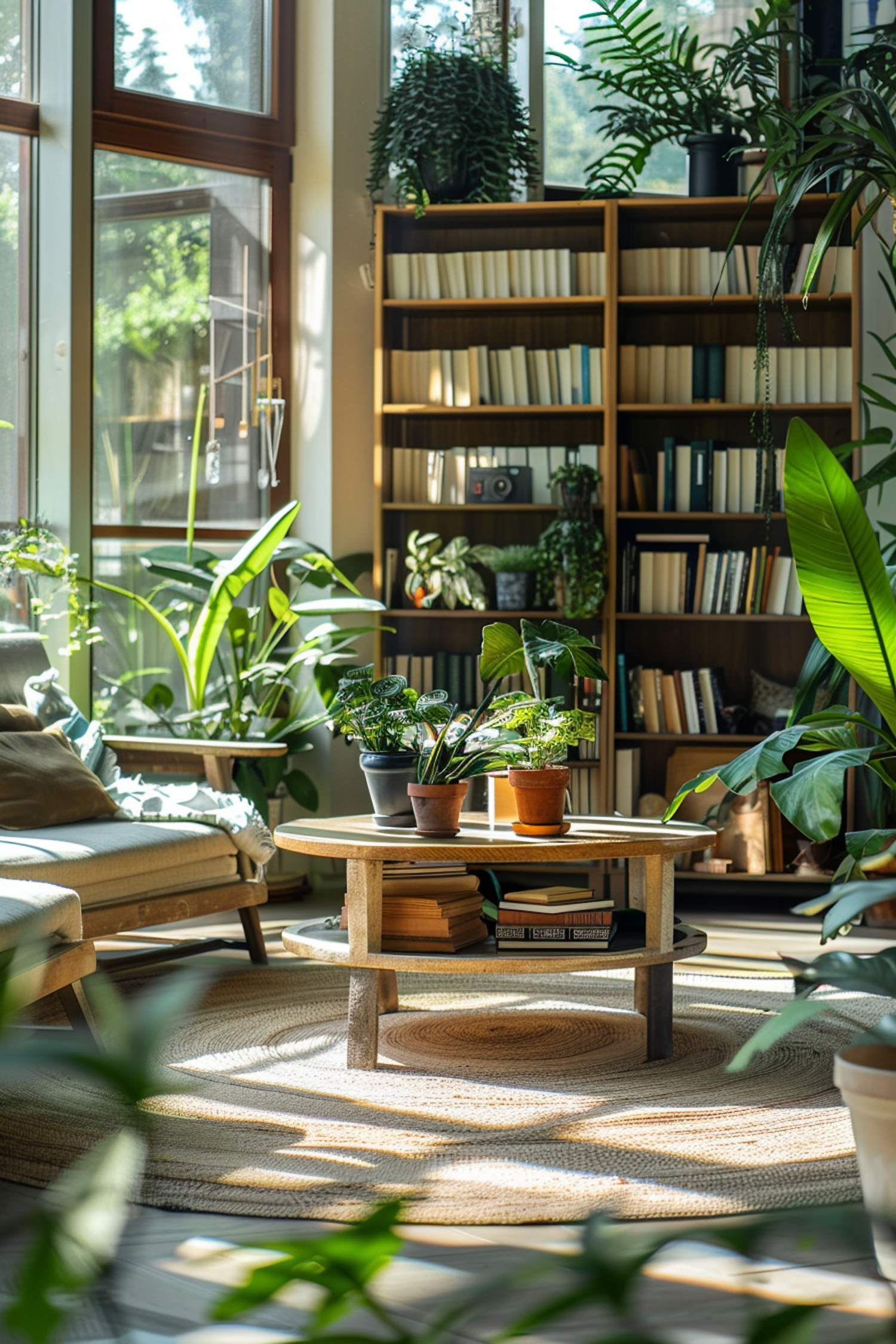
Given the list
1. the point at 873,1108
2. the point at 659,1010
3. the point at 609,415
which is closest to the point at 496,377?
the point at 609,415

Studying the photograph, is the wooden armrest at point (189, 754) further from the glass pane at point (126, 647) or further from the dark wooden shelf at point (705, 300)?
the dark wooden shelf at point (705, 300)

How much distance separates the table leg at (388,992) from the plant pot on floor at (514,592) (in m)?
1.72

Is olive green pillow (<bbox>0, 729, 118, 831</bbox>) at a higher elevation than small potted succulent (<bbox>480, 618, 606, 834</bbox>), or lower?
lower

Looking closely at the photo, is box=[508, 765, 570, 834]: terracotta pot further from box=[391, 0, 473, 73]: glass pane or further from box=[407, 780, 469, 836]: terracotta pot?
box=[391, 0, 473, 73]: glass pane

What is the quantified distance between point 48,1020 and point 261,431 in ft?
8.13

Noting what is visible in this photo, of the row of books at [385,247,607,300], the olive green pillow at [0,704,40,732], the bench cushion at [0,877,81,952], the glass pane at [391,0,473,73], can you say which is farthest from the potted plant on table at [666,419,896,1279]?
the glass pane at [391,0,473,73]

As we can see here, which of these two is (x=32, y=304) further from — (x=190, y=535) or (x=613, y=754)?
(x=613, y=754)

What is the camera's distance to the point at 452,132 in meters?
4.59

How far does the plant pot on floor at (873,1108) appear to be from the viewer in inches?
66.5

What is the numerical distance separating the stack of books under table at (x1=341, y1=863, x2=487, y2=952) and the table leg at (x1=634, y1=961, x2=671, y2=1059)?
37 centimetres

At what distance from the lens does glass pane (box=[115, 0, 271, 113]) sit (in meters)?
4.68

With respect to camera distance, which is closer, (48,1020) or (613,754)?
(48,1020)

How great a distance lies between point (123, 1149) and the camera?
25 centimetres

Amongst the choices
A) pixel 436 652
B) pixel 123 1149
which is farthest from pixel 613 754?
pixel 123 1149
